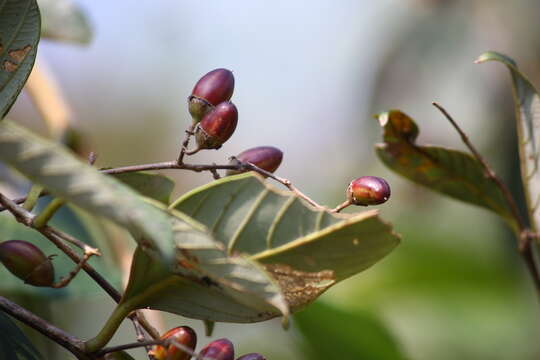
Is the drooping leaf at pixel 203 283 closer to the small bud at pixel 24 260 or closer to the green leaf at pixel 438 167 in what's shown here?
the small bud at pixel 24 260

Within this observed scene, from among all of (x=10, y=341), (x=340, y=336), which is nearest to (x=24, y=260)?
(x=10, y=341)

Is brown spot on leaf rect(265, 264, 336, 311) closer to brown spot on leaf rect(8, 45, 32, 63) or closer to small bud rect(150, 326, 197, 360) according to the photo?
small bud rect(150, 326, 197, 360)

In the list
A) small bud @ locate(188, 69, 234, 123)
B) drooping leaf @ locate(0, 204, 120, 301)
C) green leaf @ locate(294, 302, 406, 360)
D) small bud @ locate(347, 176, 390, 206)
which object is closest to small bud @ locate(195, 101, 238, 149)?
small bud @ locate(188, 69, 234, 123)

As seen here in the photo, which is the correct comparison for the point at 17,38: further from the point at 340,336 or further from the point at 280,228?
the point at 340,336

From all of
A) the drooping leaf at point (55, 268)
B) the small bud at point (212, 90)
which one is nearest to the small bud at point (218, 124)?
the small bud at point (212, 90)

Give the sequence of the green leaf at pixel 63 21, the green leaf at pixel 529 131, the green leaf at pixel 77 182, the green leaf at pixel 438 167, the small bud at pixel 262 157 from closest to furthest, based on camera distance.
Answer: the green leaf at pixel 77 182, the small bud at pixel 262 157, the green leaf at pixel 529 131, the green leaf at pixel 438 167, the green leaf at pixel 63 21

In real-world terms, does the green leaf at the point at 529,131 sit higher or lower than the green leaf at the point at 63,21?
lower

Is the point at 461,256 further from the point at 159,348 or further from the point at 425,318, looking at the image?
the point at 159,348
